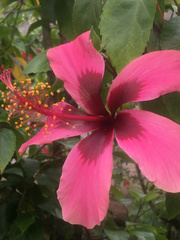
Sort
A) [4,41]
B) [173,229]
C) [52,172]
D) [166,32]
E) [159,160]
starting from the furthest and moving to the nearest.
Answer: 1. [173,229]
2. [4,41]
3. [52,172]
4. [166,32]
5. [159,160]

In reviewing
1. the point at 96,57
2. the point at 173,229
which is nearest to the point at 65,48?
the point at 96,57

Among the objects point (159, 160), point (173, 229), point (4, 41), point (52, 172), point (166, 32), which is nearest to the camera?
point (159, 160)

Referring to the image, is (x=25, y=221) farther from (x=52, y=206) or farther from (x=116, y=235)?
(x=116, y=235)

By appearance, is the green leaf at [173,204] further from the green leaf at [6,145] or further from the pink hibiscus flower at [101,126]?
the green leaf at [6,145]

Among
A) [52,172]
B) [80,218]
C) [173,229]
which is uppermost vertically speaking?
[80,218]

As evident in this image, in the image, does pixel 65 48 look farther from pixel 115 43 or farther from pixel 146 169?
pixel 146 169

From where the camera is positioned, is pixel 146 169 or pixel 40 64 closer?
pixel 146 169
